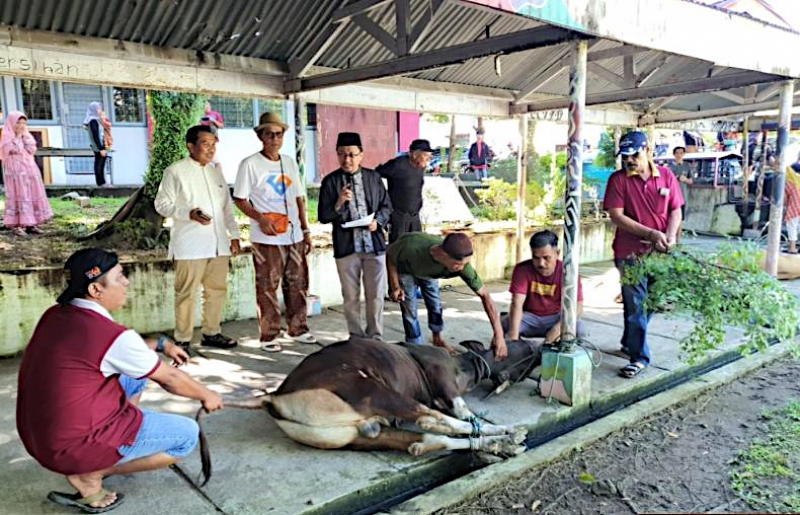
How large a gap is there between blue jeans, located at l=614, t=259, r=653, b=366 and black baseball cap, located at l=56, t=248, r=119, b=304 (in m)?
3.76

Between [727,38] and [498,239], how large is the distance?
4.23 m

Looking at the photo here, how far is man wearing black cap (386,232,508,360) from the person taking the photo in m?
4.26

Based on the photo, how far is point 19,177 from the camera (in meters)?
6.91

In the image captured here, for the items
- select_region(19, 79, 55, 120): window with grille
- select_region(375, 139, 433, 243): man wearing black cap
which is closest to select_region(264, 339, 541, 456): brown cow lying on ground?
select_region(375, 139, 433, 243): man wearing black cap

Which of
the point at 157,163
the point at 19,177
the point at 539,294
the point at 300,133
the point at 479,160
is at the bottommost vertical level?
the point at 539,294

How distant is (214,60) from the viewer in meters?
5.70

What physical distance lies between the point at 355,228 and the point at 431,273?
79 cm

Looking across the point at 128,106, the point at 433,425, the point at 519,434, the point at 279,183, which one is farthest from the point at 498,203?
the point at 128,106

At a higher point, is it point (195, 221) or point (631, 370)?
Answer: point (195, 221)

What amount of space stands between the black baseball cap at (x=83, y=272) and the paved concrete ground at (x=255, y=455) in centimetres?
106

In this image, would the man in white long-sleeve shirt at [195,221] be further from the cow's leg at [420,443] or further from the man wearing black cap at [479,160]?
the man wearing black cap at [479,160]

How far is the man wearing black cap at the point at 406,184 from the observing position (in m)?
6.37

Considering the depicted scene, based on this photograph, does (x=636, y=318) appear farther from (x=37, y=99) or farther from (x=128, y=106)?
(x=37, y=99)

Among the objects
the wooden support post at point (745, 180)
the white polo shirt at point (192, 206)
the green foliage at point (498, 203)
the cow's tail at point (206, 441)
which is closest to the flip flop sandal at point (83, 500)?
the cow's tail at point (206, 441)
